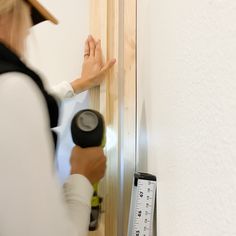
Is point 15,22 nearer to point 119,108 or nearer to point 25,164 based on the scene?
point 25,164

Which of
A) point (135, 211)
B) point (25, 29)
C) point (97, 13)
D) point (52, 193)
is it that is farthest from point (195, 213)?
point (97, 13)

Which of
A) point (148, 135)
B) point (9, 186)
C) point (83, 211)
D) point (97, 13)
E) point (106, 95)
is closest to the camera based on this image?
point (9, 186)

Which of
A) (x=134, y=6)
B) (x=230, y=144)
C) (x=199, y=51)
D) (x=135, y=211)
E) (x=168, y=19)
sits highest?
(x=134, y=6)

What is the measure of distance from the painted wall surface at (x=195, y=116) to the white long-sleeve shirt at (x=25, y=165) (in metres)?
0.21

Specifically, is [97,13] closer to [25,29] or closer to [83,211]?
[25,29]

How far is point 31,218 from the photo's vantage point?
1.91 ft

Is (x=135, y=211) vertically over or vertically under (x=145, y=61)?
under

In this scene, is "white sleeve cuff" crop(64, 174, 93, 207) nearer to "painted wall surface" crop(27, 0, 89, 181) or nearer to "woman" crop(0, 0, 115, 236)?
"woman" crop(0, 0, 115, 236)

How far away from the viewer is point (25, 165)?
57cm

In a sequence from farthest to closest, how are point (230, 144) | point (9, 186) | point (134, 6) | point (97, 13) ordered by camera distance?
point (97, 13) → point (134, 6) → point (9, 186) → point (230, 144)

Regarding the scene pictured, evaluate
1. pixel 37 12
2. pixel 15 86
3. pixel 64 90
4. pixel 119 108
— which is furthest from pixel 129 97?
pixel 15 86

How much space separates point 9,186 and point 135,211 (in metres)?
0.33

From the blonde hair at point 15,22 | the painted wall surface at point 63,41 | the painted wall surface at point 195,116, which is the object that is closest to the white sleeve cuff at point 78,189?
the painted wall surface at point 195,116

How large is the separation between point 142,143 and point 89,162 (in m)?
0.23
